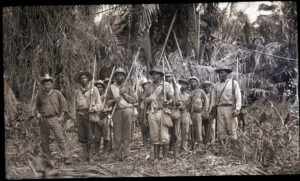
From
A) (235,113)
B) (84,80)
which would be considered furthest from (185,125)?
(84,80)

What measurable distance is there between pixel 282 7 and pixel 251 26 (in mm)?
644

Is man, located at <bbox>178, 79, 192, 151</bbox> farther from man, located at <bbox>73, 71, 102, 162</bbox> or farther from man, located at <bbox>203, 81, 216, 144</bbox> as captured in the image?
man, located at <bbox>73, 71, 102, 162</bbox>

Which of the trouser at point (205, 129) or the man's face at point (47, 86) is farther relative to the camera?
the trouser at point (205, 129)

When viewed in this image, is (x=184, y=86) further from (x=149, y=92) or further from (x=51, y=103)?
(x=51, y=103)

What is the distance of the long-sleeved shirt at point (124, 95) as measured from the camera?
6.12 m

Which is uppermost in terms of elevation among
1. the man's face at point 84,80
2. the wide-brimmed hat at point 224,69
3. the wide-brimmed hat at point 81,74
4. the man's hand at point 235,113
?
the wide-brimmed hat at point 224,69

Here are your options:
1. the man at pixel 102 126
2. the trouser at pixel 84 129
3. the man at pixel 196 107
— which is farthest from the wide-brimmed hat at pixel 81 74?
the man at pixel 196 107

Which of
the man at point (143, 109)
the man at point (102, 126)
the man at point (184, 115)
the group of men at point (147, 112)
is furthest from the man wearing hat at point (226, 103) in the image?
the man at point (102, 126)

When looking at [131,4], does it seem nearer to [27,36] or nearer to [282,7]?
[27,36]

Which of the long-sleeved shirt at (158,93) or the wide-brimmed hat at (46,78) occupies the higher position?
the wide-brimmed hat at (46,78)

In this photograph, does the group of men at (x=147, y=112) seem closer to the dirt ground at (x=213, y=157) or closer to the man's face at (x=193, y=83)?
the man's face at (x=193, y=83)

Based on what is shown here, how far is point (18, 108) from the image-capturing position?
6129 millimetres

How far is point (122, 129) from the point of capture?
20.2 ft

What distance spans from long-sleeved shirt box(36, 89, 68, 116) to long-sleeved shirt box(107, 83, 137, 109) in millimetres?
843
